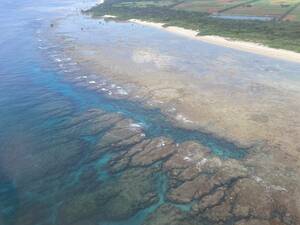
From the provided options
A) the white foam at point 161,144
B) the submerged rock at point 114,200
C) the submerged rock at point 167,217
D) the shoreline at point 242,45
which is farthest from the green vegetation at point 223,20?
the submerged rock at point 167,217

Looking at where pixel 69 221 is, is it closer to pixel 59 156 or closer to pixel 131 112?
pixel 59 156

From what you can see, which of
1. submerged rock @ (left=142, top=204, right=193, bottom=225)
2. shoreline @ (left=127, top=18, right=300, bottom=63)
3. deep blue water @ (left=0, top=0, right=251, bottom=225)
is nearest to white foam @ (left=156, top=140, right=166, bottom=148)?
deep blue water @ (left=0, top=0, right=251, bottom=225)

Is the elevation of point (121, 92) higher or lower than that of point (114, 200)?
lower

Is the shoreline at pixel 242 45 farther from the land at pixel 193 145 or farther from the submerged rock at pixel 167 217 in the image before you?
the submerged rock at pixel 167 217

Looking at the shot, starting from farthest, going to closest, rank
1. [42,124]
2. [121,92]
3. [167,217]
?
[121,92] < [42,124] < [167,217]

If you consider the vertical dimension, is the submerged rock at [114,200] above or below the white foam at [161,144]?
above

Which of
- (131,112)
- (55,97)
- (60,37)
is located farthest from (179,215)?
(60,37)

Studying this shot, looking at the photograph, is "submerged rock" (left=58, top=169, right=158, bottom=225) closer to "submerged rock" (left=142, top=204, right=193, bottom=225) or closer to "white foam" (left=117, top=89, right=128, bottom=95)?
"submerged rock" (left=142, top=204, right=193, bottom=225)

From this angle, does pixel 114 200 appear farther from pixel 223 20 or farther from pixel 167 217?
pixel 223 20

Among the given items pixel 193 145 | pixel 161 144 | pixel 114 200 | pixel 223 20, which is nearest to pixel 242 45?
pixel 223 20
